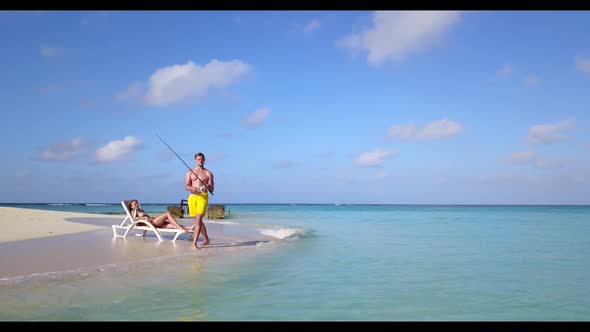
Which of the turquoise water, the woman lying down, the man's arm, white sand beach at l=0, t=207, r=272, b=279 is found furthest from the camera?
the woman lying down

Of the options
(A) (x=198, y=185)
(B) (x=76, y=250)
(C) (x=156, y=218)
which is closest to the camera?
(B) (x=76, y=250)

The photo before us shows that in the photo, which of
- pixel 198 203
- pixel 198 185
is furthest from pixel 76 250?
pixel 198 185

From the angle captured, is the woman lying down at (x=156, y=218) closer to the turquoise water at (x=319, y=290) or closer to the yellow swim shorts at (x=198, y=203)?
the yellow swim shorts at (x=198, y=203)

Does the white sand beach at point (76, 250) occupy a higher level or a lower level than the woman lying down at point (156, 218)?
lower

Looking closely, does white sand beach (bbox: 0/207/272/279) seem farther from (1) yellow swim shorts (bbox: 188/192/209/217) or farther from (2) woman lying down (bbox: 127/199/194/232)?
(1) yellow swim shorts (bbox: 188/192/209/217)

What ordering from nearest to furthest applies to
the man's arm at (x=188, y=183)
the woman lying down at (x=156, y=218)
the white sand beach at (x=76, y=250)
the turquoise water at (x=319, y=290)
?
the turquoise water at (x=319, y=290) < the white sand beach at (x=76, y=250) < the man's arm at (x=188, y=183) < the woman lying down at (x=156, y=218)

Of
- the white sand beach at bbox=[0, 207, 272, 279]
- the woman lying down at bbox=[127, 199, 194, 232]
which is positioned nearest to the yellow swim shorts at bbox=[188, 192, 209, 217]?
the white sand beach at bbox=[0, 207, 272, 279]

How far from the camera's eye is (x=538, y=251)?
11.1 meters

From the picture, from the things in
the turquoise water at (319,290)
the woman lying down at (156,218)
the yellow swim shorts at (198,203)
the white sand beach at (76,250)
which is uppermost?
the yellow swim shorts at (198,203)

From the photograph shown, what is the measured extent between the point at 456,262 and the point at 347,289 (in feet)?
12.7

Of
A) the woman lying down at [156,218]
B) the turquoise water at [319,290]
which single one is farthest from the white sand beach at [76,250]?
the turquoise water at [319,290]

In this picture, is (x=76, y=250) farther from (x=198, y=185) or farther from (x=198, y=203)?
(x=198, y=185)

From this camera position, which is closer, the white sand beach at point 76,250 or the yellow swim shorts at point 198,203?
the white sand beach at point 76,250
